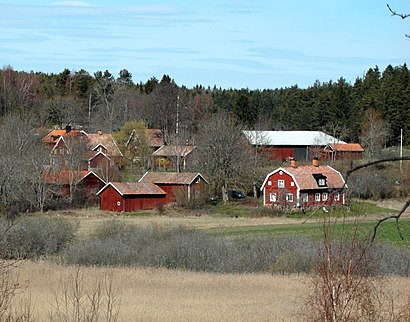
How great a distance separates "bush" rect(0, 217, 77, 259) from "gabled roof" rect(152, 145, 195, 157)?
3552 cm

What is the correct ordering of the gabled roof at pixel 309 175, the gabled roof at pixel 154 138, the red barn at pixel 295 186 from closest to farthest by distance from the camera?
the red barn at pixel 295 186 < the gabled roof at pixel 309 175 < the gabled roof at pixel 154 138

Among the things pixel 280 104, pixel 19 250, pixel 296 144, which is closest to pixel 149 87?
pixel 280 104

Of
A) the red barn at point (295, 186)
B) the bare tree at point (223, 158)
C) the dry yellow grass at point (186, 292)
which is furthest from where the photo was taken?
the bare tree at point (223, 158)

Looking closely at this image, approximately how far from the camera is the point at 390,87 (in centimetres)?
8756

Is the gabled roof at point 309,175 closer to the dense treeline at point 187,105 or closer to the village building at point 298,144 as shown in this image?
the village building at point 298,144

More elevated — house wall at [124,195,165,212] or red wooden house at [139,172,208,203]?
red wooden house at [139,172,208,203]

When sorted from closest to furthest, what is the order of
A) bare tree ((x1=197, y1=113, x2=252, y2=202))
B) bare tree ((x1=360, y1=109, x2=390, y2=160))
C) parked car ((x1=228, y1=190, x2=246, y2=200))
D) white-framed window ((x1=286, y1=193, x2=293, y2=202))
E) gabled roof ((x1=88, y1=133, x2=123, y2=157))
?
white-framed window ((x1=286, y1=193, x2=293, y2=202)), bare tree ((x1=197, y1=113, x2=252, y2=202)), parked car ((x1=228, y1=190, x2=246, y2=200)), bare tree ((x1=360, y1=109, x2=390, y2=160)), gabled roof ((x1=88, y1=133, x2=123, y2=157))

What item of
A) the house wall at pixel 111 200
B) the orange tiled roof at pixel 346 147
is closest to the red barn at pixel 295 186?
the house wall at pixel 111 200

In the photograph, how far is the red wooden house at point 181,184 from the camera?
5727 cm

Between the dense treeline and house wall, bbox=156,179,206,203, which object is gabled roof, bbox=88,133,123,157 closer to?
the dense treeline

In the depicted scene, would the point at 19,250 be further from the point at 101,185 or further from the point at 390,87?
the point at 390,87

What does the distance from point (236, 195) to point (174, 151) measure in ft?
44.0

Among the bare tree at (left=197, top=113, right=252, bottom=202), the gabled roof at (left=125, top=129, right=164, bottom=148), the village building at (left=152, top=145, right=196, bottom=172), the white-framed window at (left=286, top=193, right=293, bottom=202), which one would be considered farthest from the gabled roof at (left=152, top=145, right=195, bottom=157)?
the white-framed window at (left=286, top=193, right=293, bottom=202)

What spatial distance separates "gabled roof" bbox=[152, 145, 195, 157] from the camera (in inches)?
2785
